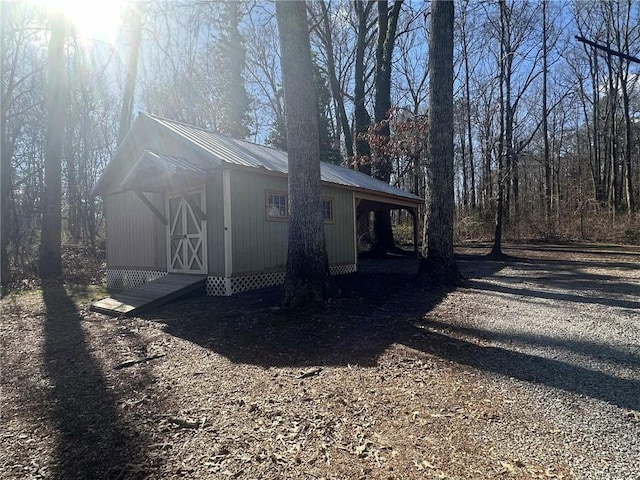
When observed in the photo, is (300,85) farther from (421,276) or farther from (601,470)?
(601,470)

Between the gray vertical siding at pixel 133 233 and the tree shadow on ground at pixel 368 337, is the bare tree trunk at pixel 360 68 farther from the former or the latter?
the tree shadow on ground at pixel 368 337

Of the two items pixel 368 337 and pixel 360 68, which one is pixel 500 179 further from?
pixel 368 337

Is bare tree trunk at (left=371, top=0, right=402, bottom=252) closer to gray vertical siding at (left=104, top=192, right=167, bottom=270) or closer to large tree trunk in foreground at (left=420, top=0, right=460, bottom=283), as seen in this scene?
large tree trunk in foreground at (left=420, top=0, right=460, bottom=283)

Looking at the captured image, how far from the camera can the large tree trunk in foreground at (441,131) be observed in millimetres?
7262

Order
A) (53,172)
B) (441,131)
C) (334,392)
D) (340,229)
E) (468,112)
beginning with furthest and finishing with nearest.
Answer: (468,112)
(53,172)
(340,229)
(441,131)
(334,392)

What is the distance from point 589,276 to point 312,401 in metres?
8.23

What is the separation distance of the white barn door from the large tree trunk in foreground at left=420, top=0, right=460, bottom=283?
4.61 meters

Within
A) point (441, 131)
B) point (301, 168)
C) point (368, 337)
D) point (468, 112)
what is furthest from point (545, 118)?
point (368, 337)

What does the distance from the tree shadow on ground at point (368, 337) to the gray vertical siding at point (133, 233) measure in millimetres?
3116

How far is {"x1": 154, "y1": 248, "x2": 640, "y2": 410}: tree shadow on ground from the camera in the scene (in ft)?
10.4

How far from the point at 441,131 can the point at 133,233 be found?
7.93 meters

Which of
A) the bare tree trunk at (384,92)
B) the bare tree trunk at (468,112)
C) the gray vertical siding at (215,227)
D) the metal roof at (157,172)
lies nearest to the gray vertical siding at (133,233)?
the metal roof at (157,172)

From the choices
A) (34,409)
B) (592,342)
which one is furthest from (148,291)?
(592,342)

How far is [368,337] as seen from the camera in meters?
4.45
